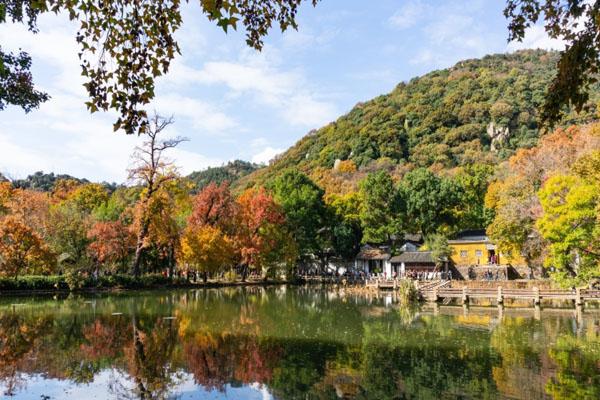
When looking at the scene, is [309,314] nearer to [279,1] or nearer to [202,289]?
[202,289]

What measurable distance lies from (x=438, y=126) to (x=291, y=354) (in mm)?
83680

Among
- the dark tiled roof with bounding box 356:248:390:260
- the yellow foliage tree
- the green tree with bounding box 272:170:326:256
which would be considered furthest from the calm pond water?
the dark tiled roof with bounding box 356:248:390:260

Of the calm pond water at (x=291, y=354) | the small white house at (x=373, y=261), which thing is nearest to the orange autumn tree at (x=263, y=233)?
the small white house at (x=373, y=261)

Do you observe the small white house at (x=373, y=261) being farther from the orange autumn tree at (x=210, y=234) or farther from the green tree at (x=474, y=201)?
the orange autumn tree at (x=210, y=234)

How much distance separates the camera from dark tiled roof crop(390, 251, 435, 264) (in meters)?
46.5

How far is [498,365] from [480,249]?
34498mm

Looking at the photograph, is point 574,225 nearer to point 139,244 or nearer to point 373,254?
point 139,244

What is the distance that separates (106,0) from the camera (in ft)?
12.7

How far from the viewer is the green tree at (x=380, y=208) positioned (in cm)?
4969

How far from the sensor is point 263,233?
45844 mm

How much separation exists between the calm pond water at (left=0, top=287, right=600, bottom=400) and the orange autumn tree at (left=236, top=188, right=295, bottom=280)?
19919 mm

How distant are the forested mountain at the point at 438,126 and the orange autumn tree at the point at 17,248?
49.4m

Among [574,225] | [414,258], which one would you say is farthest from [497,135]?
[574,225]

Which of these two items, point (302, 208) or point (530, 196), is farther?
point (302, 208)
